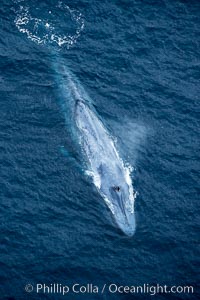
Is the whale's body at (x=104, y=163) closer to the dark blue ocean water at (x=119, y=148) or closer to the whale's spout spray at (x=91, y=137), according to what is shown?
the whale's spout spray at (x=91, y=137)

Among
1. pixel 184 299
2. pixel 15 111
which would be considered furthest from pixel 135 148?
pixel 184 299

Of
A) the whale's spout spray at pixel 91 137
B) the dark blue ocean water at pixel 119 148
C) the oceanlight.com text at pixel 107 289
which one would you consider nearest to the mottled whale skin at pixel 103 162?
the whale's spout spray at pixel 91 137

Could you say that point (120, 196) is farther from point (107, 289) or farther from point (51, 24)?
point (51, 24)

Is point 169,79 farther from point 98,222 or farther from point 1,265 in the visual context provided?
point 1,265

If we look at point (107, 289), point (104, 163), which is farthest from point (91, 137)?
point (107, 289)

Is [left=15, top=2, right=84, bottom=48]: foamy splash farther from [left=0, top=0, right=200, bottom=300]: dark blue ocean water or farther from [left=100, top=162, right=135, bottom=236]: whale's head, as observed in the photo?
[left=100, top=162, right=135, bottom=236]: whale's head

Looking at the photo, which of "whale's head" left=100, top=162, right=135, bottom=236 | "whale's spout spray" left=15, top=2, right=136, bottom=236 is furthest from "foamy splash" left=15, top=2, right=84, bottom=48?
"whale's head" left=100, top=162, right=135, bottom=236

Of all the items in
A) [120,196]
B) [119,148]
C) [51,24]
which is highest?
[51,24]

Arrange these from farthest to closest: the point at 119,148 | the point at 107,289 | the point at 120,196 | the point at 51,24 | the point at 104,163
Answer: the point at 51,24
the point at 119,148
the point at 104,163
the point at 120,196
the point at 107,289
